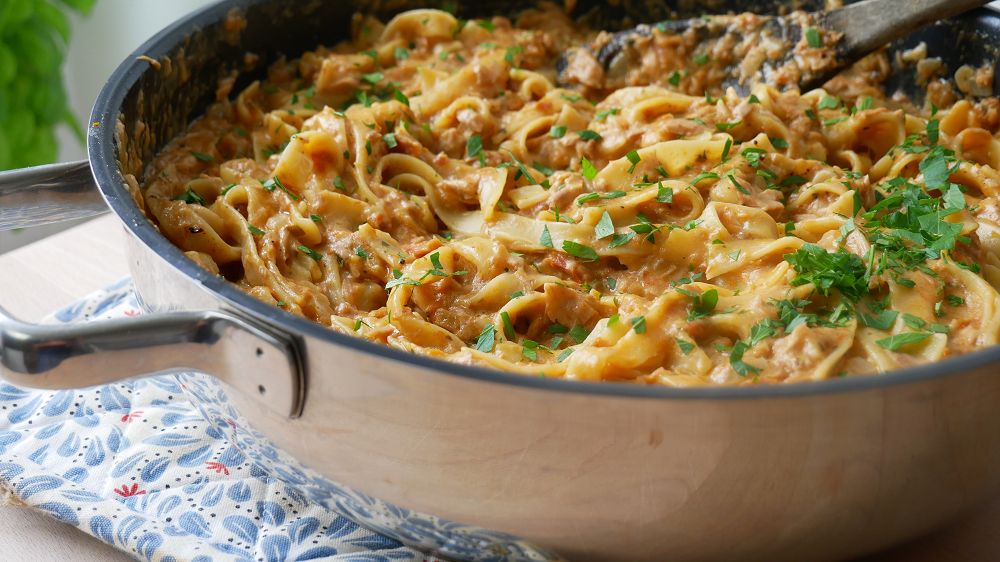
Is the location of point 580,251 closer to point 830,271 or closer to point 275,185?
point 830,271

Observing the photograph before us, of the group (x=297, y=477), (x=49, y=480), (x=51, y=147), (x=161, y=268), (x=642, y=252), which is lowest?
(x=51, y=147)

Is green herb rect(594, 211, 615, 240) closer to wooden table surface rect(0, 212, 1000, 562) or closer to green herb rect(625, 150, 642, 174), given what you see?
green herb rect(625, 150, 642, 174)

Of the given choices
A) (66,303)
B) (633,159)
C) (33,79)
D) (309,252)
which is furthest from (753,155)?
(33,79)

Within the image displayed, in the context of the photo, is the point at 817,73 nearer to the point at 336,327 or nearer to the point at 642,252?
the point at 642,252

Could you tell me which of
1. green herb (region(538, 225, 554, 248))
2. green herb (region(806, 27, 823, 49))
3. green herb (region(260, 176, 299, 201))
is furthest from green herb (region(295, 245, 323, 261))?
green herb (region(806, 27, 823, 49))

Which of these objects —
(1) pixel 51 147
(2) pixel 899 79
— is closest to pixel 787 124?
(2) pixel 899 79

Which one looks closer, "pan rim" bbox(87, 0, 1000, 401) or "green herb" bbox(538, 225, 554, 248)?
"pan rim" bbox(87, 0, 1000, 401)

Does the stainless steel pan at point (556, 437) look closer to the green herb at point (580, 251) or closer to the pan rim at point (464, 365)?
the pan rim at point (464, 365)

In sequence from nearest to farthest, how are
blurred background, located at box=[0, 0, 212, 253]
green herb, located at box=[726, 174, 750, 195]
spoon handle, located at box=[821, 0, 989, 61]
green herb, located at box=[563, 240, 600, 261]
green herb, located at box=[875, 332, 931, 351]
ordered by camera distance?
green herb, located at box=[875, 332, 931, 351], green herb, located at box=[563, 240, 600, 261], green herb, located at box=[726, 174, 750, 195], spoon handle, located at box=[821, 0, 989, 61], blurred background, located at box=[0, 0, 212, 253]
